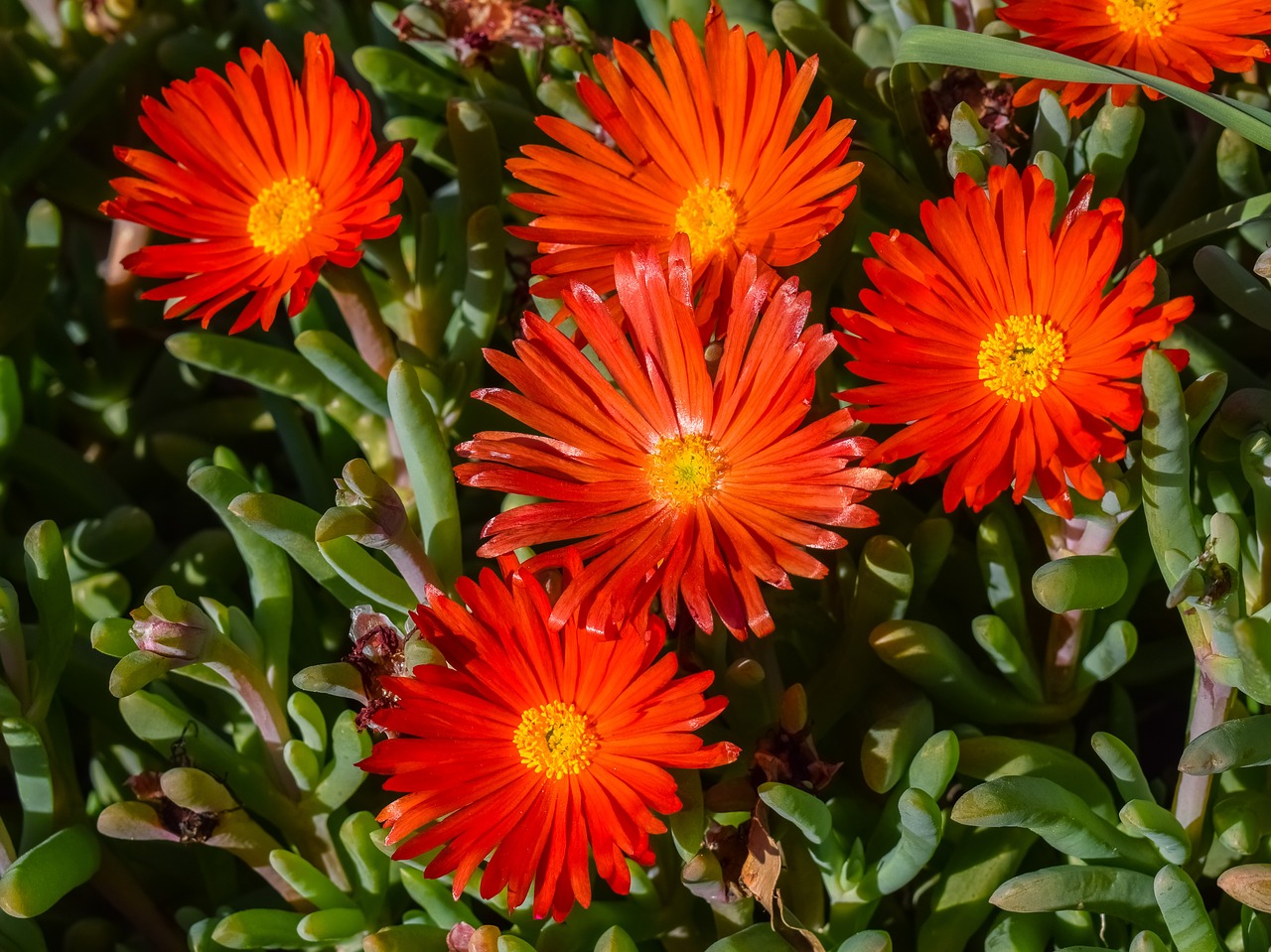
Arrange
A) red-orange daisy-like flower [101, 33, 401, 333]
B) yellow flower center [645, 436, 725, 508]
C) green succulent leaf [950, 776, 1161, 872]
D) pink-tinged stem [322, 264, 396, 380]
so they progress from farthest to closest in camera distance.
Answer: pink-tinged stem [322, 264, 396, 380], red-orange daisy-like flower [101, 33, 401, 333], yellow flower center [645, 436, 725, 508], green succulent leaf [950, 776, 1161, 872]

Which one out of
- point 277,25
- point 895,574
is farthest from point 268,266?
point 895,574

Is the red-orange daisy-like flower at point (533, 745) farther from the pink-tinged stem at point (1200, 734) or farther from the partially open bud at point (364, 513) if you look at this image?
the pink-tinged stem at point (1200, 734)

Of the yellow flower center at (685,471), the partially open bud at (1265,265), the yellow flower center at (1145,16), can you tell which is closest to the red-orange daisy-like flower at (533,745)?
the yellow flower center at (685,471)

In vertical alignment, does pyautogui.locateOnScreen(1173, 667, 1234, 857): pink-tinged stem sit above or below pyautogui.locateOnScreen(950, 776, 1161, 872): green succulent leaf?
above

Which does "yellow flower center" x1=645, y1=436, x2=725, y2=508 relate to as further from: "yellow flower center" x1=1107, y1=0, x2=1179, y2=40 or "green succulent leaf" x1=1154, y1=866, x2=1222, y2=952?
"yellow flower center" x1=1107, y1=0, x2=1179, y2=40

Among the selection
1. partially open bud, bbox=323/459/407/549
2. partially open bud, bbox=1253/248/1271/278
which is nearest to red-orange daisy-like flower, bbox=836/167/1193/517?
partially open bud, bbox=1253/248/1271/278

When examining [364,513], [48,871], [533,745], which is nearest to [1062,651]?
[533,745]

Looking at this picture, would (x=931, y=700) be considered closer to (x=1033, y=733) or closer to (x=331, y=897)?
(x=1033, y=733)
